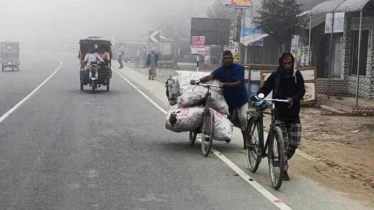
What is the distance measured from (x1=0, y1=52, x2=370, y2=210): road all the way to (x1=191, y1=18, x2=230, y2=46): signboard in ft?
57.4

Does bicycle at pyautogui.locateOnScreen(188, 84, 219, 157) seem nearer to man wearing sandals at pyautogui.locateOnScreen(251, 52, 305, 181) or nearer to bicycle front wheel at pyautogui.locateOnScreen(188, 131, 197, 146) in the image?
bicycle front wheel at pyautogui.locateOnScreen(188, 131, 197, 146)

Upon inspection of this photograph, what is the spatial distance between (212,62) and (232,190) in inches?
1803

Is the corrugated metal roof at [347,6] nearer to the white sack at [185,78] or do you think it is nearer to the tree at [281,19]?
the white sack at [185,78]

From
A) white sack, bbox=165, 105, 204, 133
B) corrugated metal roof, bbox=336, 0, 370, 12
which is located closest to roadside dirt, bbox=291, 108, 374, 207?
white sack, bbox=165, 105, 204, 133

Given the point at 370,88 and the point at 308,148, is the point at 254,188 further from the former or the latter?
the point at 370,88

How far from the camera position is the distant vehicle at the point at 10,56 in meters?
44.8

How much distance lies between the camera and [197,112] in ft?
32.9

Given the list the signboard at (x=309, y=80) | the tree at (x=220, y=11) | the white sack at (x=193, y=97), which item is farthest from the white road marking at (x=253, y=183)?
the tree at (x=220, y=11)

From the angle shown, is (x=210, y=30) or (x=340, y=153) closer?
(x=340, y=153)

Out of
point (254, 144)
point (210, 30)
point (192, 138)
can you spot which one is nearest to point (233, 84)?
point (192, 138)

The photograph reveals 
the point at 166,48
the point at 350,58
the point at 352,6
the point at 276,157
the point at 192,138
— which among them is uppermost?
the point at 352,6

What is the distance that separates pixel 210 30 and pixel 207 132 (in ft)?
73.3

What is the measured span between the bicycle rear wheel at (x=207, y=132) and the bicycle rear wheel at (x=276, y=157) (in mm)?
1808

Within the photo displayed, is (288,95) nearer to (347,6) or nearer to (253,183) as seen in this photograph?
(253,183)
